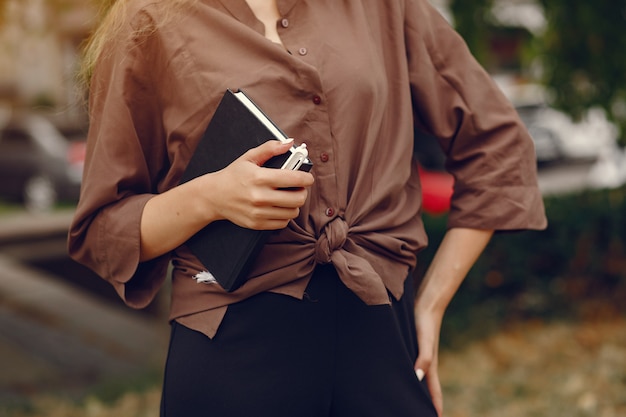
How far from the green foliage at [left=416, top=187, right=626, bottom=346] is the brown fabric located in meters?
3.63

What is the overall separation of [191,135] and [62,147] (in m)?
13.7

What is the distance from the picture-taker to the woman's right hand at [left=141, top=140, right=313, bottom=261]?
1302mm

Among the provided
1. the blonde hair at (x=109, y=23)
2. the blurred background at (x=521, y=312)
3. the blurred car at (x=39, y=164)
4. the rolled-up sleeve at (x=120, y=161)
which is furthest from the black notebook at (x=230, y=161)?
the blurred car at (x=39, y=164)

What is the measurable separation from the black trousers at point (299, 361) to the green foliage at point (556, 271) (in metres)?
3.81

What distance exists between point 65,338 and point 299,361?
5367 millimetres

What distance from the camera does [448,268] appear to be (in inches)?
64.1

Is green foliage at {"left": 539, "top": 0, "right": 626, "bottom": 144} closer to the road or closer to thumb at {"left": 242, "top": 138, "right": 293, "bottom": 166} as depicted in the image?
the road

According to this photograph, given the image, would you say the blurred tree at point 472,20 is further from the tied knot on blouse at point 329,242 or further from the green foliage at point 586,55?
the tied knot on blouse at point 329,242

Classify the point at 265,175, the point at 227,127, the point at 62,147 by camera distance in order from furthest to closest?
the point at 62,147 → the point at 227,127 → the point at 265,175

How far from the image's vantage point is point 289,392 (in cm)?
142

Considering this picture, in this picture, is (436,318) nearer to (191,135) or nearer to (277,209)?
(277,209)

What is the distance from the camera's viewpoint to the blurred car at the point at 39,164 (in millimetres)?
14438

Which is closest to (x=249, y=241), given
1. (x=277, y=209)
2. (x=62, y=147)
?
(x=277, y=209)

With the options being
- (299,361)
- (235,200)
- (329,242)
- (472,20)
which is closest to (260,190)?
Result: (235,200)
